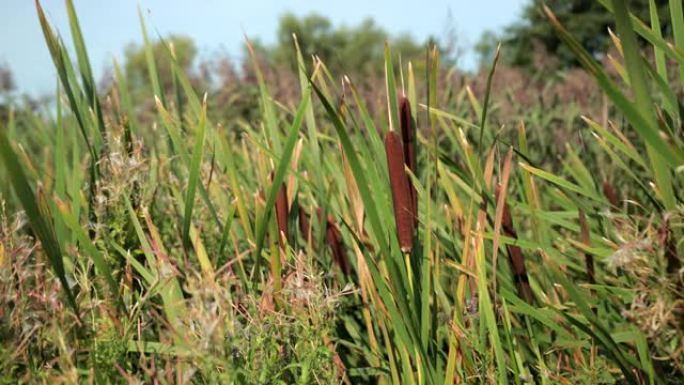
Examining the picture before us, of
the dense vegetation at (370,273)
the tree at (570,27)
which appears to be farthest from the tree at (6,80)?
the tree at (570,27)

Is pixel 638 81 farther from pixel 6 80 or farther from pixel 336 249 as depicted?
pixel 6 80

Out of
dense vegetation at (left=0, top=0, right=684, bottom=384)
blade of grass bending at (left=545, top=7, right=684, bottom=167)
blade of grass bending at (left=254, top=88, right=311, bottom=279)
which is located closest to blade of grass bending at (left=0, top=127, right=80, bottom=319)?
dense vegetation at (left=0, top=0, right=684, bottom=384)

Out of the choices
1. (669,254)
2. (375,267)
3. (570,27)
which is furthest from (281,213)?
(570,27)

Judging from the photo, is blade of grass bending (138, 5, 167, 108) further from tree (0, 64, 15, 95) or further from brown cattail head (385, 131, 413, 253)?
tree (0, 64, 15, 95)

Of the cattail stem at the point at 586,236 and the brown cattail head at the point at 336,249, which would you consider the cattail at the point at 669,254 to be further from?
the brown cattail head at the point at 336,249

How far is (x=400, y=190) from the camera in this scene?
0.94 meters

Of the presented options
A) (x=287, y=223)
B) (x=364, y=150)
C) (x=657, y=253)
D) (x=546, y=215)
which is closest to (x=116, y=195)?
(x=287, y=223)

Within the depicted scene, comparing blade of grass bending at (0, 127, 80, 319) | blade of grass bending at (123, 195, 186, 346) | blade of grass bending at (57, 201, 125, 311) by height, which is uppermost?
blade of grass bending at (0, 127, 80, 319)

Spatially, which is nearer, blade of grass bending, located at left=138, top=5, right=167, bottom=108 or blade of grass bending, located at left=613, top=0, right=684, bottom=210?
blade of grass bending, located at left=613, top=0, right=684, bottom=210

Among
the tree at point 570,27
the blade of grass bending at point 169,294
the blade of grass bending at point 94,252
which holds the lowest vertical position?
the tree at point 570,27

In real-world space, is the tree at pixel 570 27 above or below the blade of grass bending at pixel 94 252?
below

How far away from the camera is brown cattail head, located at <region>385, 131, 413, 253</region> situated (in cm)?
93

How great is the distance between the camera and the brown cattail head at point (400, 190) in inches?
36.5

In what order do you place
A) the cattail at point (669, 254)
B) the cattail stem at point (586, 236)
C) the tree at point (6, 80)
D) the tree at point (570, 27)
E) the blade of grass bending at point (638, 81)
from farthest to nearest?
1. the tree at point (570, 27)
2. the tree at point (6, 80)
3. the cattail stem at point (586, 236)
4. the cattail at point (669, 254)
5. the blade of grass bending at point (638, 81)
